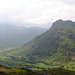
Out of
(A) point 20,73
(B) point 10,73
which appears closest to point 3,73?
(B) point 10,73

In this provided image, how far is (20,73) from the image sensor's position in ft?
470

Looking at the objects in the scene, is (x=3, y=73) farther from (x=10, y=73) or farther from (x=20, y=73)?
(x=20, y=73)

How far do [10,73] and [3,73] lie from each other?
29.0ft

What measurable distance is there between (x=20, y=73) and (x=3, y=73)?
19.7 meters

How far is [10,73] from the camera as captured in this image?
454 feet

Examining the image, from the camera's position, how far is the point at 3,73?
13175cm

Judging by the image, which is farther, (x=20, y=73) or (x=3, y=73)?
(x=20, y=73)

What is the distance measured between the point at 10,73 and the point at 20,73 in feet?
36.8
